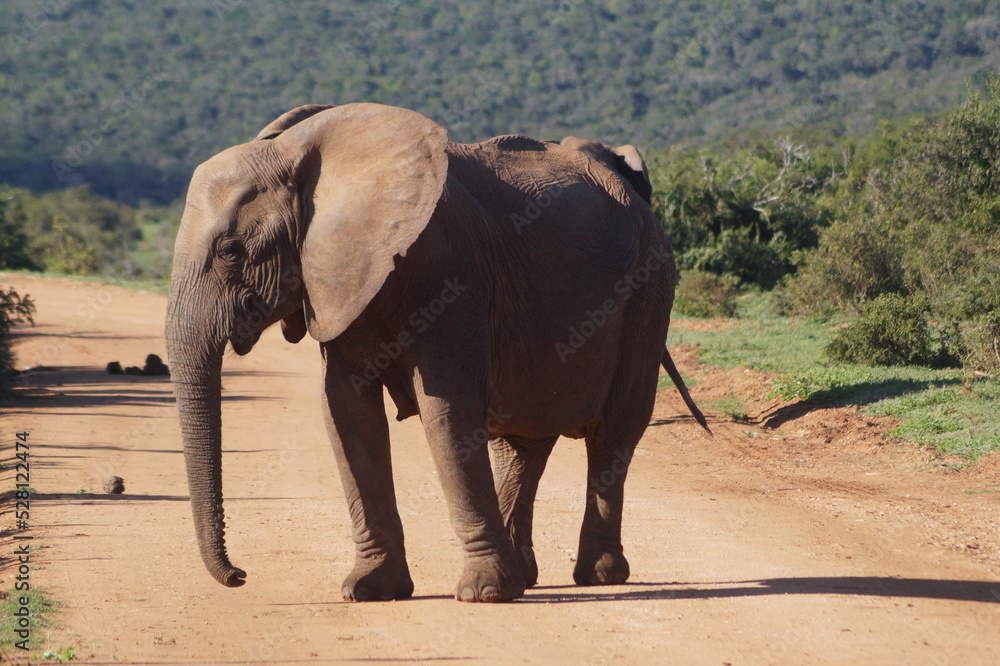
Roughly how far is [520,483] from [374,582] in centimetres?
119

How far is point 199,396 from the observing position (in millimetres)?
5465

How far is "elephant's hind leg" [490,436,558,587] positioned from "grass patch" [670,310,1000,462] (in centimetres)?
529

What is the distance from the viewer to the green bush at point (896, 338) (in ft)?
47.8

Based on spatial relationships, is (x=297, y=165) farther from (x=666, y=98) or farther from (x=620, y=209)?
(x=666, y=98)

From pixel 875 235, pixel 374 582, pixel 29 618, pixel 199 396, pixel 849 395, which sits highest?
pixel 199 396

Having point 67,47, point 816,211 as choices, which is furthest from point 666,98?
point 816,211

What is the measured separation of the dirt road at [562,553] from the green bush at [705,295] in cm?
834

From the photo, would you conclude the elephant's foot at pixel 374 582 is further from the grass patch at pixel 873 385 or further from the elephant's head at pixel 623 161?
the grass patch at pixel 873 385

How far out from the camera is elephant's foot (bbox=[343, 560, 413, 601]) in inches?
247

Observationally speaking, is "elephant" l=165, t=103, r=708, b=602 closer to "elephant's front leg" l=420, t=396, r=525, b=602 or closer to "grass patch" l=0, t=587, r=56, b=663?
"elephant's front leg" l=420, t=396, r=525, b=602

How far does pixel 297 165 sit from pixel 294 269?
49 centimetres

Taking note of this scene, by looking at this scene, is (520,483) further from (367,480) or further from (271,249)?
(271,249)

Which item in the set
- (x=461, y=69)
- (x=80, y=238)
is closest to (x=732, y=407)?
(x=80, y=238)

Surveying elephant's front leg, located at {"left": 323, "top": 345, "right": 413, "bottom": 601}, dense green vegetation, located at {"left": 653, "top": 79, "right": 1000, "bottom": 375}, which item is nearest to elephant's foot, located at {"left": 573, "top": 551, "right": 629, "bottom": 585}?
elephant's front leg, located at {"left": 323, "top": 345, "right": 413, "bottom": 601}
